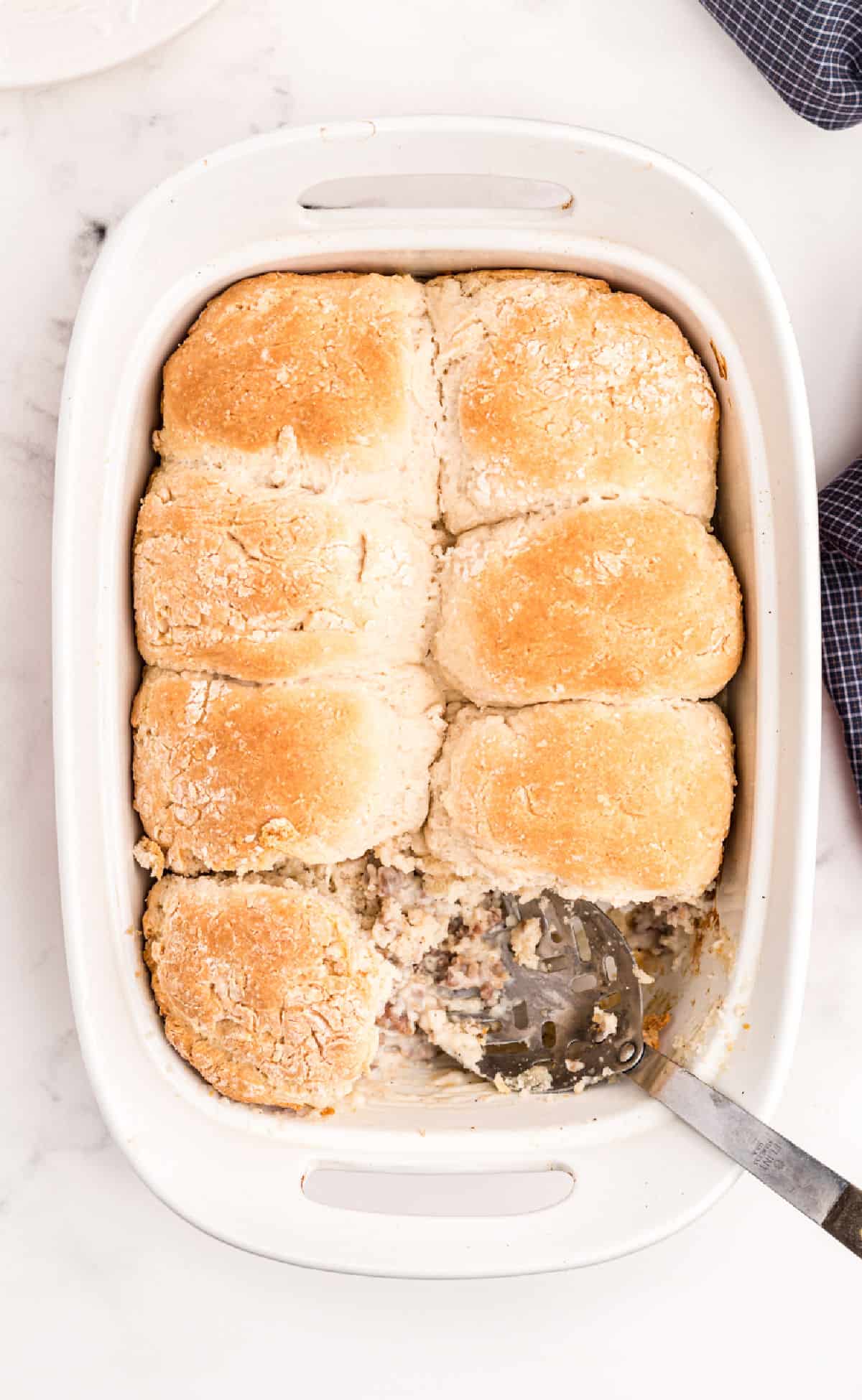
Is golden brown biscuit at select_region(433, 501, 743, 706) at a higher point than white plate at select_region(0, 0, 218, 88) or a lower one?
lower

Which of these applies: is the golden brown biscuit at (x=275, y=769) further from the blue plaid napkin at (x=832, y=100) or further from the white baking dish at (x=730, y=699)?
the blue plaid napkin at (x=832, y=100)

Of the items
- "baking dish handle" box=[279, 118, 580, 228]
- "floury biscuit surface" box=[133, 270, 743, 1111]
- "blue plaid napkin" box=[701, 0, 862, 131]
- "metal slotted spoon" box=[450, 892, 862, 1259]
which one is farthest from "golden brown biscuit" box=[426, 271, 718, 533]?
"metal slotted spoon" box=[450, 892, 862, 1259]

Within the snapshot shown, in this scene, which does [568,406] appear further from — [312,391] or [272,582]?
[272,582]

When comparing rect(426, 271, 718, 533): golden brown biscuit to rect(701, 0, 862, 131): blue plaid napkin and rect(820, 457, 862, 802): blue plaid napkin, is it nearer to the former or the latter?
rect(820, 457, 862, 802): blue plaid napkin

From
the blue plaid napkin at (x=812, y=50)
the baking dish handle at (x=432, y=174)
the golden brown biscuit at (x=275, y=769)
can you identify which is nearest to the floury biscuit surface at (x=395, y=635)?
the golden brown biscuit at (x=275, y=769)

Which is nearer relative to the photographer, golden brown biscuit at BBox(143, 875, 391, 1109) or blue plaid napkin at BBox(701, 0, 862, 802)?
golden brown biscuit at BBox(143, 875, 391, 1109)

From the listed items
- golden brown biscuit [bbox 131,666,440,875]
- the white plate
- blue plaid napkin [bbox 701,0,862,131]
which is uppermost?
blue plaid napkin [bbox 701,0,862,131]

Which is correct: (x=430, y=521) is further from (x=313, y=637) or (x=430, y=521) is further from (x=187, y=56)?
(x=187, y=56)

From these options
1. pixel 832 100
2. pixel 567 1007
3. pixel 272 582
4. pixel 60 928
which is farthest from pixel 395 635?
pixel 832 100
